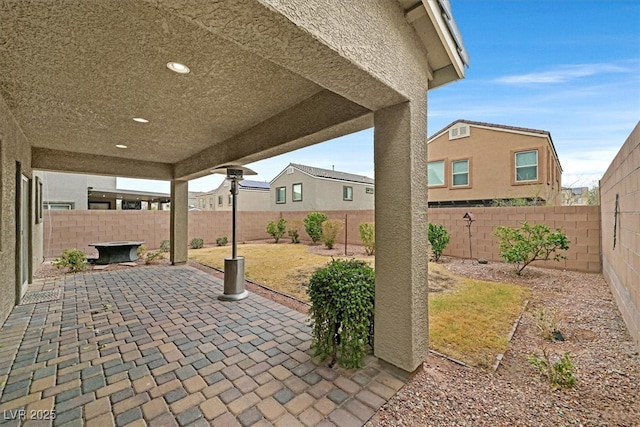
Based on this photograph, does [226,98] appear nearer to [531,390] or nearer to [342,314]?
[342,314]

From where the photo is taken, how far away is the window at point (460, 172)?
12.9 metres

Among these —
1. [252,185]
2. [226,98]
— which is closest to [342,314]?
[226,98]

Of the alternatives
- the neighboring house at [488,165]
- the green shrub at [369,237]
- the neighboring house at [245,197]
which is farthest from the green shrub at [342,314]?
the neighboring house at [245,197]

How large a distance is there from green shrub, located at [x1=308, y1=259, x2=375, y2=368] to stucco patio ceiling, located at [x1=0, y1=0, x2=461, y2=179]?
5.61 feet

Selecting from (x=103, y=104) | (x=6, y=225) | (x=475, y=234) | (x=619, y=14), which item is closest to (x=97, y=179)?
(x=6, y=225)

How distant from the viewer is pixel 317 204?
703 inches

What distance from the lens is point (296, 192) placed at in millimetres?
19000

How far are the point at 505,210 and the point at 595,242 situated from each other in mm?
1896

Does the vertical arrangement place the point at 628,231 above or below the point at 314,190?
below

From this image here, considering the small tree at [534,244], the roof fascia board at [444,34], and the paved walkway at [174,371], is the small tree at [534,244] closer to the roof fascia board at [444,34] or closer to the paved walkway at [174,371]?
the roof fascia board at [444,34]

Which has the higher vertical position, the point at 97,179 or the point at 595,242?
the point at 97,179

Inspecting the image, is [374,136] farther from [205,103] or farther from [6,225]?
[6,225]

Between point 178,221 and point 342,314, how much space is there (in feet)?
22.9

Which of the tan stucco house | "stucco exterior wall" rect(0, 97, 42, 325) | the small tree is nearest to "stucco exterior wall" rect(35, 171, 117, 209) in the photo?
"stucco exterior wall" rect(0, 97, 42, 325)
